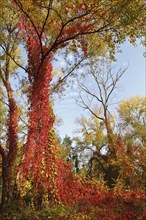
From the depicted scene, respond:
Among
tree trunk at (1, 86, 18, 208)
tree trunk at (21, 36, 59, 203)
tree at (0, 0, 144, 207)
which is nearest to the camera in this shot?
tree at (0, 0, 144, 207)

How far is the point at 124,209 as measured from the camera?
32.9ft

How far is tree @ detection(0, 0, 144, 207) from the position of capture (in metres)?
Result: 8.04

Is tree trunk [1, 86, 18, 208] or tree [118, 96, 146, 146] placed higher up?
tree [118, 96, 146, 146]

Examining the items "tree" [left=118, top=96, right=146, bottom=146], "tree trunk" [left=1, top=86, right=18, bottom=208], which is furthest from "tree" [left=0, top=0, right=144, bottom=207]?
"tree" [left=118, top=96, right=146, bottom=146]

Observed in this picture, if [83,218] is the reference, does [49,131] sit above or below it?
above

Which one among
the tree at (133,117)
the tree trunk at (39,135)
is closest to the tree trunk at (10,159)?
the tree trunk at (39,135)

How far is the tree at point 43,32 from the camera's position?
8039 millimetres

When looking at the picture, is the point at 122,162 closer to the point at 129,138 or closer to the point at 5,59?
the point at 5,59

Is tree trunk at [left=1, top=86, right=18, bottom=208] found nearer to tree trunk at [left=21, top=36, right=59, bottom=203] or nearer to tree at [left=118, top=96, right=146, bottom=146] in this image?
tree trunk at [left=21, top=36, right=59, bottom=203]

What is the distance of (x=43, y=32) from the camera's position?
411 inches

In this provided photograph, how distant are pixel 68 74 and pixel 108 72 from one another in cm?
1177

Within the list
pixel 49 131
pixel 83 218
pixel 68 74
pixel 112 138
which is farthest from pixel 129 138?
pixel 83 218

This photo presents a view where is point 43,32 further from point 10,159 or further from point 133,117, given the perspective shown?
point 133,117

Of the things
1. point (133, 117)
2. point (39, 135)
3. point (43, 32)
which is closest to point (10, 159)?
point (39, 135)
